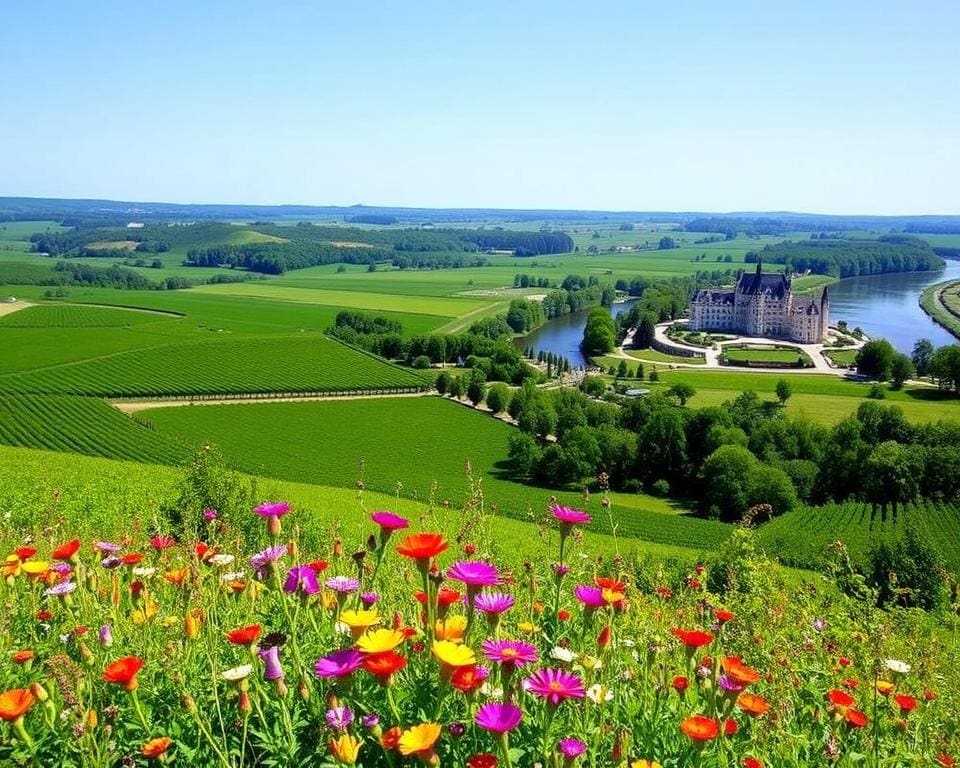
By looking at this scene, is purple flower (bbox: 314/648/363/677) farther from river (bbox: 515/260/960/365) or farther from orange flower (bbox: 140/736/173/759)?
river (bbox: 515/260/960/365)

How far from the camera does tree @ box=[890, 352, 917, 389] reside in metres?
64.3

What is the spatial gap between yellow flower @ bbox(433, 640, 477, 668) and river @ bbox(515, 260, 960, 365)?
251 ft

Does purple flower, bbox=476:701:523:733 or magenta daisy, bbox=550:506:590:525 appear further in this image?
magenta daisy, bbox=550:506:590:525

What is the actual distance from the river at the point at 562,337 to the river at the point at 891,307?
3364cm

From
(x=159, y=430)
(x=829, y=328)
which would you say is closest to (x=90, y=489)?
(x=159, y=430)

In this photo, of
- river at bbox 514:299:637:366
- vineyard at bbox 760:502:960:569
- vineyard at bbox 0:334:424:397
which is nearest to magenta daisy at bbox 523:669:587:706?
vineyard at bbox 760:502:960:569

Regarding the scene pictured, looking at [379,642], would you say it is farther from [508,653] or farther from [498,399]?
[498,399]

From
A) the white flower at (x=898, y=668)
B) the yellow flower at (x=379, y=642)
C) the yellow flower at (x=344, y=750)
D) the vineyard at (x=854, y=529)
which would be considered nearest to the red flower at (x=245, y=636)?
the yellow flower at (x=379, y=642)

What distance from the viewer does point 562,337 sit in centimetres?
9581

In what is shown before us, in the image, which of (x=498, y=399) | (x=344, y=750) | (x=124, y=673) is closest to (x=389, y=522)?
(x=344, y=750)

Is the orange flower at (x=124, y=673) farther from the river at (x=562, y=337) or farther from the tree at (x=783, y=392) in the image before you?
the river at (x=562, y=337)

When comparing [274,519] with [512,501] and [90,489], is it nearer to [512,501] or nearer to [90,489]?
[90,489]

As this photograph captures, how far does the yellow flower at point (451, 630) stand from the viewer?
306 centimetres

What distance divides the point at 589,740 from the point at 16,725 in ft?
6.77
